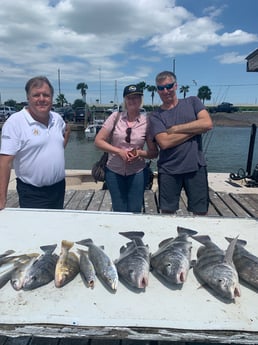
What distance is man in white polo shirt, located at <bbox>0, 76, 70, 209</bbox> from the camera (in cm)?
269

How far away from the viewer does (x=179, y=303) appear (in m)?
1.56

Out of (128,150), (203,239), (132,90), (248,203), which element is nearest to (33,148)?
(128,150)

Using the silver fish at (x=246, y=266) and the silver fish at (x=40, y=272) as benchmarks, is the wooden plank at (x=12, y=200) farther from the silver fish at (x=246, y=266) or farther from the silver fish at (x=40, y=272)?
the silver fish at (x=246, y=266)

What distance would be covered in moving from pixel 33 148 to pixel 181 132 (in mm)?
1354

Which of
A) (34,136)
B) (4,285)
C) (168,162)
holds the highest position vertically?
(34,136)

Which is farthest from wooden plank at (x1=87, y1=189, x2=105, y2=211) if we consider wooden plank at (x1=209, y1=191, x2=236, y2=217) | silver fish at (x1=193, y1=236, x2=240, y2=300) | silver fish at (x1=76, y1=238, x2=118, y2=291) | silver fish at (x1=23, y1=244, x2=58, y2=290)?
silver fish at (x1=193, y1=236, x2=240, y2=300)

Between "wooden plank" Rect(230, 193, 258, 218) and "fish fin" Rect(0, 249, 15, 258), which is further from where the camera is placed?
"wooden plank" Rect(230, 193, 258, 218)

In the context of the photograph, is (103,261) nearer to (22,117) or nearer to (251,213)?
(22,117)

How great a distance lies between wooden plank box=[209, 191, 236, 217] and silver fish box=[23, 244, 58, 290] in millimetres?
3343

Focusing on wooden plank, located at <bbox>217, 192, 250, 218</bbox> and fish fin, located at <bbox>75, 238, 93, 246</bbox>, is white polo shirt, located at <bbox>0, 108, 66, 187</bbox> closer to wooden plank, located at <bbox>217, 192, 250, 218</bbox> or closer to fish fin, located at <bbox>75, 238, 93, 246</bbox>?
fish fin, located at <bbox>75, 238, 93, 246</bbox>

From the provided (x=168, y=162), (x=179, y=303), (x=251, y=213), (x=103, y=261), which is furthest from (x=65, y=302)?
(x=251, y=213)

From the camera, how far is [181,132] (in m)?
3.09

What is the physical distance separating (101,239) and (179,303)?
0.85 metres

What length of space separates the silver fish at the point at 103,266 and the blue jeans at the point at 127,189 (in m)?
1.46
